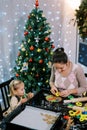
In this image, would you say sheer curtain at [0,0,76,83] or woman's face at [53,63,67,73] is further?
sheer curtain at [0,0,76,83]

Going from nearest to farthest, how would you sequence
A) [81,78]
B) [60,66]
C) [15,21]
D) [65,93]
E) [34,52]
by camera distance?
[65,93] → [60,66] → [81,78] → [34,52] → [15,21]

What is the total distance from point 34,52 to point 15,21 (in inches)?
29.2

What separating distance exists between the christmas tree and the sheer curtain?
1.35 ft

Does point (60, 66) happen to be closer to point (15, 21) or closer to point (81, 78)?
point (81, 78)

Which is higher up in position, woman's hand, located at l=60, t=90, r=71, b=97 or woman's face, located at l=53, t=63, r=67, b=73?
woman's face, located at l=53, t=63, r=67, b=73

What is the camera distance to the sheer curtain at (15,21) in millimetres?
3889

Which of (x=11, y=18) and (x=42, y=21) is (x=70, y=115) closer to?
(x=42, y=21)

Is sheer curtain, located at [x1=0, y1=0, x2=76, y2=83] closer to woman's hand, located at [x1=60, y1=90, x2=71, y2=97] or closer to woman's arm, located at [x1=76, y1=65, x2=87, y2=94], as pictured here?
woman's arm, located at [x1=76, y1=65, x2=87, y2=94]

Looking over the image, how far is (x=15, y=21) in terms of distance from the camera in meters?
3.98

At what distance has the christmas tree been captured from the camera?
356 cm

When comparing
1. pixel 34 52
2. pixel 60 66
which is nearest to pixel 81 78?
pixel 60 66

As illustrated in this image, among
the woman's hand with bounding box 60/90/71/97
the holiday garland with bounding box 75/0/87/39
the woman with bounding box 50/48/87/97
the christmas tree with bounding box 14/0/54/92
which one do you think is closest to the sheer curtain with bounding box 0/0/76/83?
the christmas tree with bounding box 14/0/54/92

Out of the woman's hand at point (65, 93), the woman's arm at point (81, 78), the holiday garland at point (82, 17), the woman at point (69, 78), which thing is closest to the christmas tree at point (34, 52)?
the holiday garland at point (82, 17)

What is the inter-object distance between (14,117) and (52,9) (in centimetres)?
298
